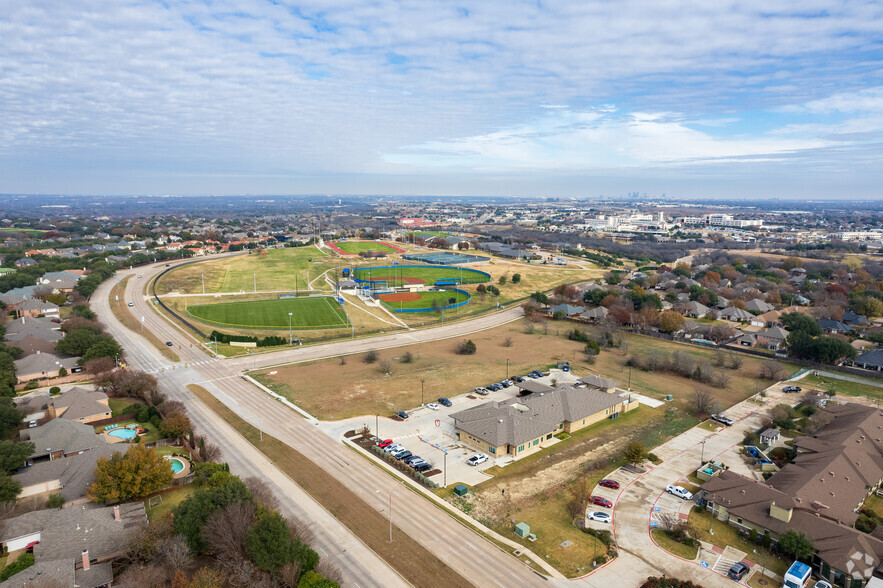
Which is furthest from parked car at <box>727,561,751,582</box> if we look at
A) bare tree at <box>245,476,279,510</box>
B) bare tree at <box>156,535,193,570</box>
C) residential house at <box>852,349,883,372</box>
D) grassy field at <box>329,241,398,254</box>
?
grassy field at <box>329,241,398,254</box>

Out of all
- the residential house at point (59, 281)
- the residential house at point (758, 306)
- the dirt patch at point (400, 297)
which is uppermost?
the residential house at point (59, 281)

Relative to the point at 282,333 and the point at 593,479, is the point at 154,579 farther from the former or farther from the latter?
the point at 282,333

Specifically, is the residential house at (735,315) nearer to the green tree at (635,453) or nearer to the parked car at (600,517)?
the green tree at (635,453)

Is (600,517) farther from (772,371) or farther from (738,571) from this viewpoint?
(772,371)

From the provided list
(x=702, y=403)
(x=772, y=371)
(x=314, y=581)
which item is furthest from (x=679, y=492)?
(x=772, y=371)

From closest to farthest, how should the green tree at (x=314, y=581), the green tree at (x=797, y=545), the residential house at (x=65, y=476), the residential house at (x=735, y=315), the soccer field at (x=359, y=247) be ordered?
the green tree at (x=314, y=581), the green tree at (x=797, y=545), the residential house at (x=65, y=476), the residential house at (x=735, y=315), the soccer field at (x=359, y=247)

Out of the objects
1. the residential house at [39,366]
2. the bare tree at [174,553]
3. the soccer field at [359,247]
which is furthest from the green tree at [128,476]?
the soccer field at [359,247]

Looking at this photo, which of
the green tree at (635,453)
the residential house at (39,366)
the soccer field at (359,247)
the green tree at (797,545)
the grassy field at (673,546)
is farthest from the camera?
the soccer field at (359,247)

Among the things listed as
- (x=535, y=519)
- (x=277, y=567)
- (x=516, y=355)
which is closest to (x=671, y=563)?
(x=535, y=519)
